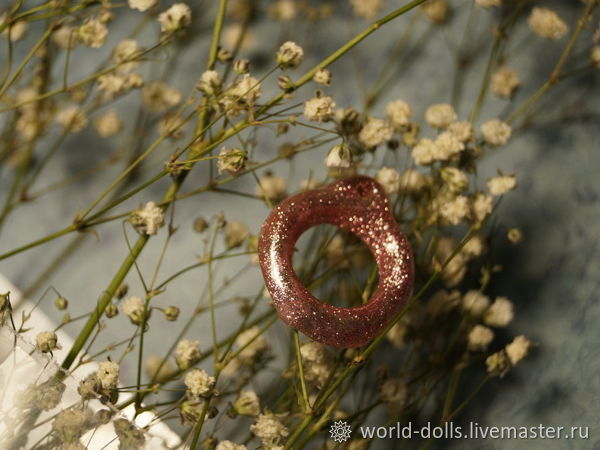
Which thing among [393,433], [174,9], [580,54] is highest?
[580,54]

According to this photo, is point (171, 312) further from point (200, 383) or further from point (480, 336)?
point (480, 336)

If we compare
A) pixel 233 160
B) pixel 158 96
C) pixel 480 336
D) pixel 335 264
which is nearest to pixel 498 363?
pixel 480 336

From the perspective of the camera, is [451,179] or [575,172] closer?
[451,179]

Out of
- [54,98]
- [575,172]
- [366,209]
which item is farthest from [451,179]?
[54,98]

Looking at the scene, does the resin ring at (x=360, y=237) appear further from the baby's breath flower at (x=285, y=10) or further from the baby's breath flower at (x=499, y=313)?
the baby's breath flower at (x=285, y=10)

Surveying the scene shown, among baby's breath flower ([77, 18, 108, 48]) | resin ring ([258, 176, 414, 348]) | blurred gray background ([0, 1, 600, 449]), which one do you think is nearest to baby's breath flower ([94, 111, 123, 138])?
blurred gray background ([0, 1, 600, 449])

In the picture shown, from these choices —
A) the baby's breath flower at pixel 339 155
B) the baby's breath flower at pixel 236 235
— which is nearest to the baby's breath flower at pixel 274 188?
the baby's breath flower at pixel 236 235

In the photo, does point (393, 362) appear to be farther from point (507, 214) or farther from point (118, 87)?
point (118, 87)
